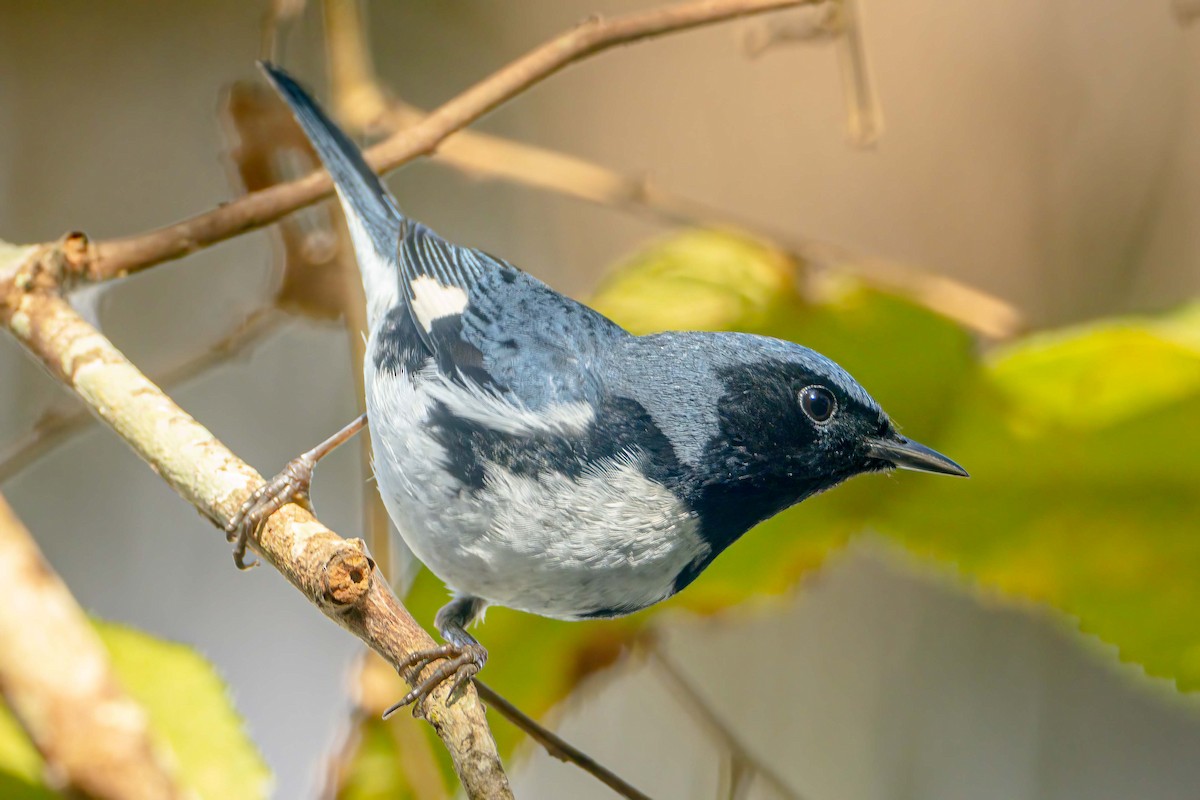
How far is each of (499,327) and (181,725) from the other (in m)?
0.67

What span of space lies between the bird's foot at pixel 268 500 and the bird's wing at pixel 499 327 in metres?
0.22

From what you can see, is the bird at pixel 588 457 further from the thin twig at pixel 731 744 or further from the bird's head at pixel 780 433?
the thin twig at pixel 731 744

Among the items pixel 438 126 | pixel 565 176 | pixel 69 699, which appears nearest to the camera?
pixel 69 699

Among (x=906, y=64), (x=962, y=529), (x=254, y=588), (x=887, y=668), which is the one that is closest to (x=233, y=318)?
(x=254, y=588)

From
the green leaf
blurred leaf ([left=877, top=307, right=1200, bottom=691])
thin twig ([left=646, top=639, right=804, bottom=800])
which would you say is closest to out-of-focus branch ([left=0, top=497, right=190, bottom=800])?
the green leaf

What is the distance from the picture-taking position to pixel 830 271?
4.76 feet

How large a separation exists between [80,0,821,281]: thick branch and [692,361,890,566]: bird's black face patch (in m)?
0.60

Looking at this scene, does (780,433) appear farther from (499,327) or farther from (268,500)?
(268,500)

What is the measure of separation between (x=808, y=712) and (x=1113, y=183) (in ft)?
5.62

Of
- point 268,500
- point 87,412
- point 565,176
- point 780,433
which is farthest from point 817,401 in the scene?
point 87,412

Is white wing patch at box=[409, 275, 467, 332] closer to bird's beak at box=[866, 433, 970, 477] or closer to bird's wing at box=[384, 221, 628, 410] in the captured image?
bird's wing at box=[384, 221, 628, 410]

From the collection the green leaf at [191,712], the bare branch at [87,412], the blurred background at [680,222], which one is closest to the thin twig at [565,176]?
the blurred background at [680,222]

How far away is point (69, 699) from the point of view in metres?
1.09

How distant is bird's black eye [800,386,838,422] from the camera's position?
A: 4.36 ft
